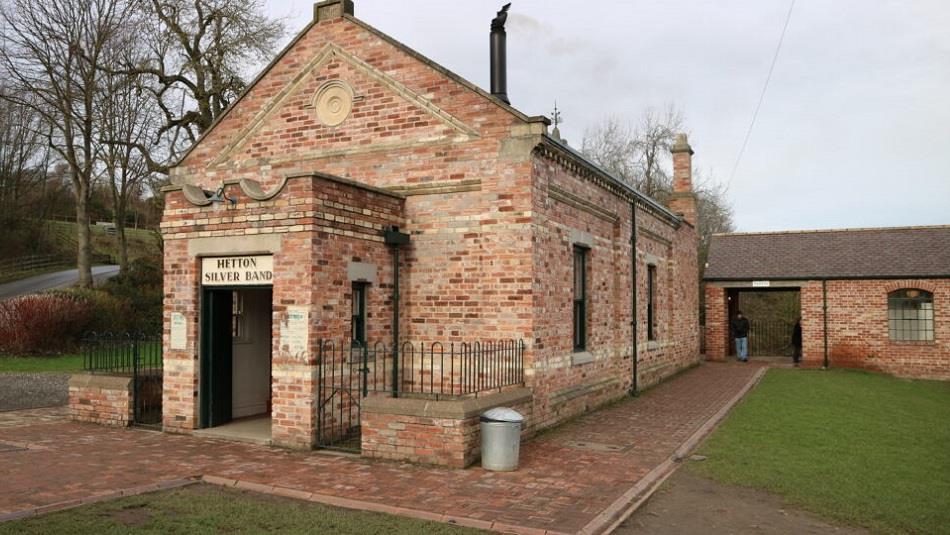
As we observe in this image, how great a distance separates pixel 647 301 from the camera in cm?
1817

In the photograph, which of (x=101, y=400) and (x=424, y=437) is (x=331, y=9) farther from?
(x=424, y=437)

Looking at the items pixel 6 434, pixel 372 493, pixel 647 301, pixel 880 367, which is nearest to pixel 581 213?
pixel 647 301

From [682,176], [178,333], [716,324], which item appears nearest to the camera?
[178,333]

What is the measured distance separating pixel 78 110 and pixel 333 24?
18355mm

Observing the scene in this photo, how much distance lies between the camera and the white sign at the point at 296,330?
9.75 m

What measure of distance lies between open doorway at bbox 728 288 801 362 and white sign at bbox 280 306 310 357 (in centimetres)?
2061

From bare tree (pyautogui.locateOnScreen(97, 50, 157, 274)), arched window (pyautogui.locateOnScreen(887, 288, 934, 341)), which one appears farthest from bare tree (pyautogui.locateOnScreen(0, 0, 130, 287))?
arched window (pyautogui.locateOnScreen(887, 288, 934, 341))

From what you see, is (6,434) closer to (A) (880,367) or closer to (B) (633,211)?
(B) (633,211)

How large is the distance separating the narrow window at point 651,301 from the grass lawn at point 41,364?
1607 centimetres

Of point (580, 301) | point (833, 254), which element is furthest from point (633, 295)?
point (833, 254)

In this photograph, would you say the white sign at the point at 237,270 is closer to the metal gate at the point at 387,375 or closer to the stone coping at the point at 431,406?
the metal gate at the point at 387,375

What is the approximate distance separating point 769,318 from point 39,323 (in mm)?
33463

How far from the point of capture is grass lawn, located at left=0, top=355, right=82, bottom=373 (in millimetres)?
20656

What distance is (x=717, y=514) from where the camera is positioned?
285 inches
